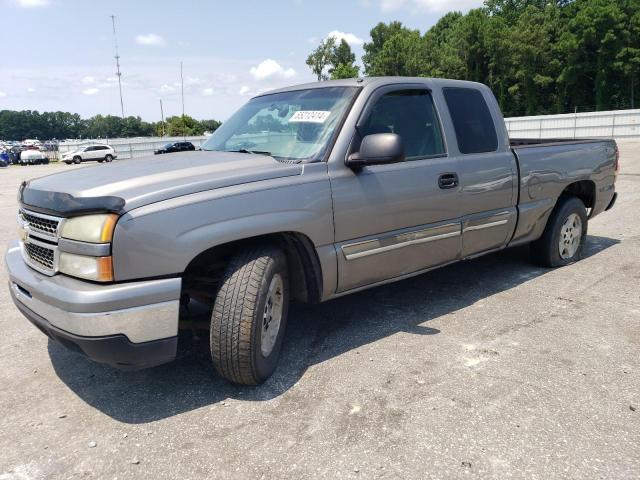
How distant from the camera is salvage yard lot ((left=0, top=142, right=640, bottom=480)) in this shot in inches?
97.4

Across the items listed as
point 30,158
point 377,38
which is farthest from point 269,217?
point 377,38

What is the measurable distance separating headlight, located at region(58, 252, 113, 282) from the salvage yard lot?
2.71 ft

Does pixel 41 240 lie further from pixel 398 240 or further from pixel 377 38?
pixel 377 38

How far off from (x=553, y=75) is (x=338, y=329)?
6494cm

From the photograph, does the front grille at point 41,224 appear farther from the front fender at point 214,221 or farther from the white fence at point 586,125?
the white fence at point 586,125

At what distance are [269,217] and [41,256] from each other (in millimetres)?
1323

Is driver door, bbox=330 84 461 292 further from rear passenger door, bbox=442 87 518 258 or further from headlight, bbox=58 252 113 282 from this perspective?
headlight, bbox=58 252 113 282

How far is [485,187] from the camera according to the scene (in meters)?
4.42

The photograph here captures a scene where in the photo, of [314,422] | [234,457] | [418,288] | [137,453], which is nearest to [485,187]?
[418,288]

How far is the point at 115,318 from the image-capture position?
8.61ft

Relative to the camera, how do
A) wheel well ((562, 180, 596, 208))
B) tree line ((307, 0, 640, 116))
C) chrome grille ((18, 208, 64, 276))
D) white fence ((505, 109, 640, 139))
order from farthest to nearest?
1. tree line ((307, 0, 640, 116))
2. white fence ((505, 109, 640, 139))
3. wheel well ((562, 180, 596, 208))
4. chrome grille ((18, 208, 64, 276))

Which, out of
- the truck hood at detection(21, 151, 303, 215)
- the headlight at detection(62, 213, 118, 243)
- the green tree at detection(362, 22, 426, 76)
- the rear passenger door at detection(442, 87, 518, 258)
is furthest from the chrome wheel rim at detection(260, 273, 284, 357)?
the green tree at detection(362, 22, 426, 76)

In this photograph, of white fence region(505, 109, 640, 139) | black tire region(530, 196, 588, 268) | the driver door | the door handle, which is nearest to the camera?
the driver door

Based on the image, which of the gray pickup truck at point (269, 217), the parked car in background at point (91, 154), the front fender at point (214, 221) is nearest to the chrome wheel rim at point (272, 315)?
the gray pickup truck at point (269, 217)
